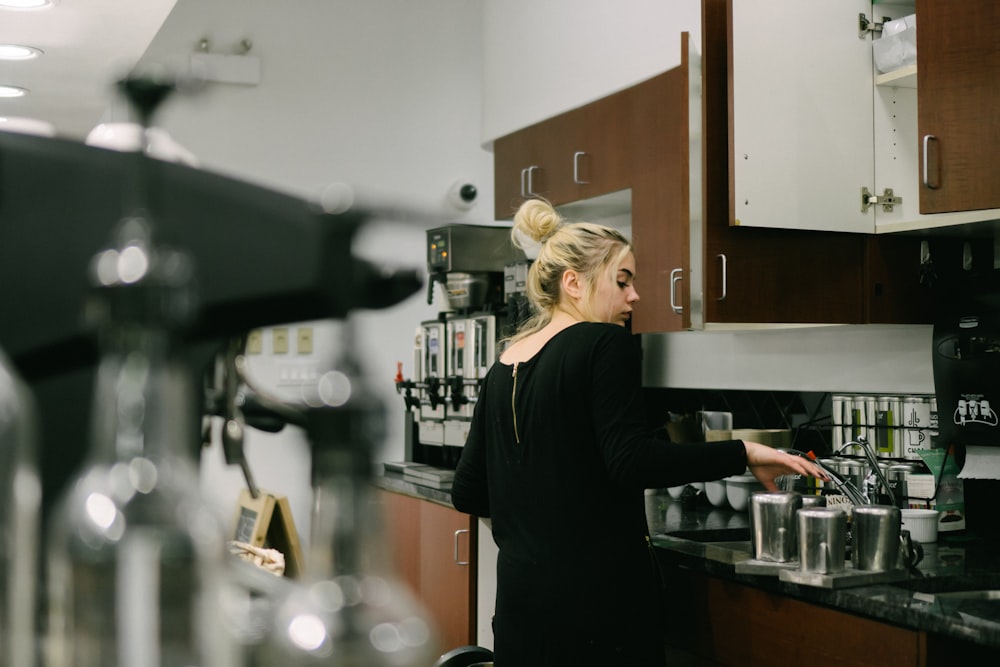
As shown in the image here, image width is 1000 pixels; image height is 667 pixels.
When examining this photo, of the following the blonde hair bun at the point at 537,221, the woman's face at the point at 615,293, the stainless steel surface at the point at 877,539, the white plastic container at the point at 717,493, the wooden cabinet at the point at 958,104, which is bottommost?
the white plastic container at the point at 717,493

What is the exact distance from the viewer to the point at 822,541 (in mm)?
2246

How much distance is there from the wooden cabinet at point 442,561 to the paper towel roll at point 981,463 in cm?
169

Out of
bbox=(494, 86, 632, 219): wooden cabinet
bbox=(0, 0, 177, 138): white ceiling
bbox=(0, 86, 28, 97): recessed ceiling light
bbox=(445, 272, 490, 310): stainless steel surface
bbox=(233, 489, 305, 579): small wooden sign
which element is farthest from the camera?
bbox=(445, 272, 490, 310): stainless steel surface

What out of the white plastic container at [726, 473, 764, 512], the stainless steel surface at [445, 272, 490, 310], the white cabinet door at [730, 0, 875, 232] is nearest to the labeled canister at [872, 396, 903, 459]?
the white plastic container at [726, 473, 764, 512]

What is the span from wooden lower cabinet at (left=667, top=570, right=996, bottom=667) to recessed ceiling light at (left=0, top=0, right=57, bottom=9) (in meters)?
2.05

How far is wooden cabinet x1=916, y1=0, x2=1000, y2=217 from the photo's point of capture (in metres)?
2.39

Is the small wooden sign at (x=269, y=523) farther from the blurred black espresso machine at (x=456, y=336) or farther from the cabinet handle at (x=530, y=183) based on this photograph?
the cabinet handle at (x=530, y=183)

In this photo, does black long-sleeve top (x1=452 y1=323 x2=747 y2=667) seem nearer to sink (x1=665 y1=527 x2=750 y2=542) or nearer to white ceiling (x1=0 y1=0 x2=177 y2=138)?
sink (x1=665 y1=527 x2=750 y2=542)

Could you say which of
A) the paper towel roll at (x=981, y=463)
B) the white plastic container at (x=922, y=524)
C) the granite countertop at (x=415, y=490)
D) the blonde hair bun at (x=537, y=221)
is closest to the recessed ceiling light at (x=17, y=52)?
the blonde hair bun at (x=537, y=221)

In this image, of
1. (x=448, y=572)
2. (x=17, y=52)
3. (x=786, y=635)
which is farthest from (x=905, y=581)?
(x=17, y=52)

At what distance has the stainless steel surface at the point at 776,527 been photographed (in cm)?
239

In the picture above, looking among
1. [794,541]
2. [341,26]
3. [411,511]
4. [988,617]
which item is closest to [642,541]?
[794,541]

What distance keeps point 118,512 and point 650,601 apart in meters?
1.87

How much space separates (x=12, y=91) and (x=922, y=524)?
2.96 m
